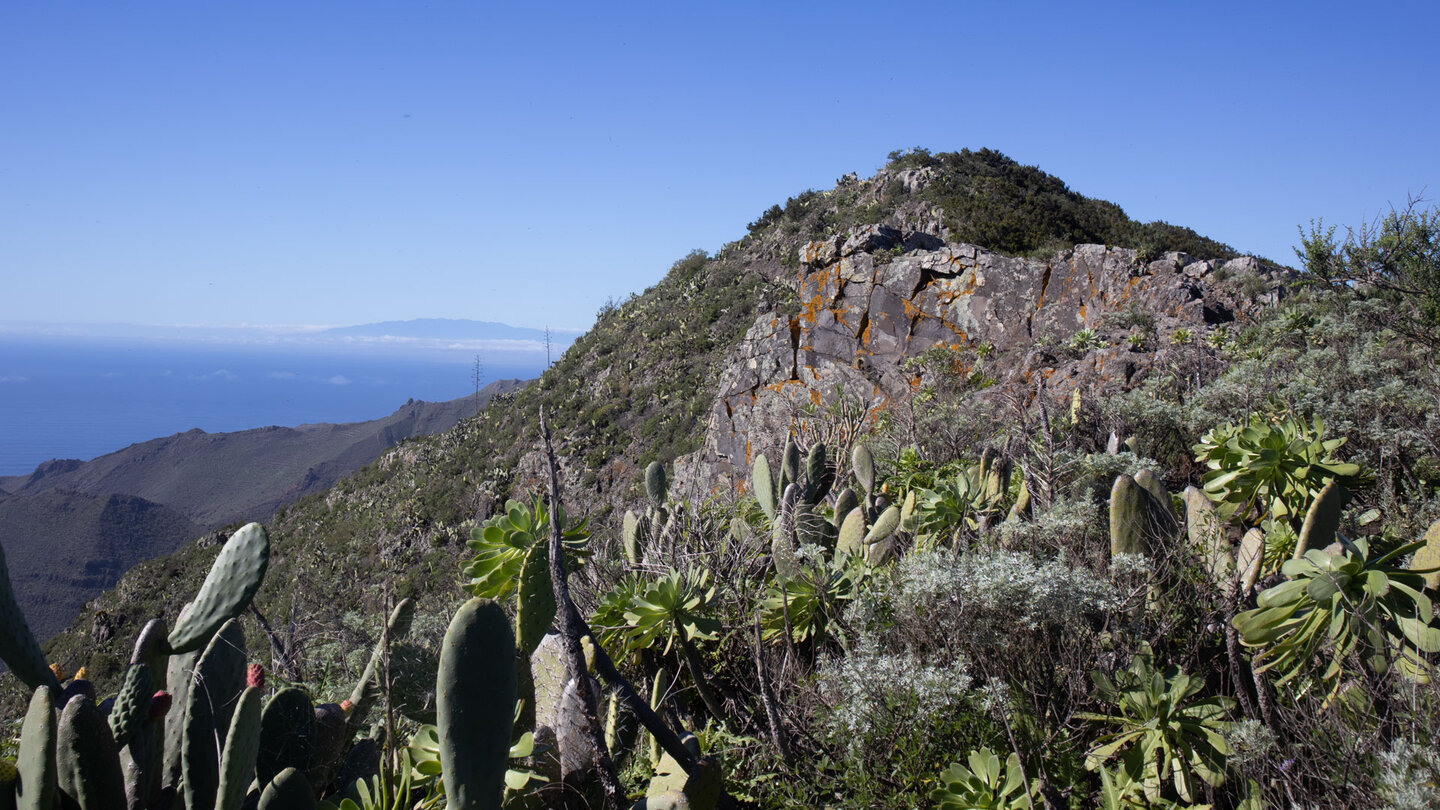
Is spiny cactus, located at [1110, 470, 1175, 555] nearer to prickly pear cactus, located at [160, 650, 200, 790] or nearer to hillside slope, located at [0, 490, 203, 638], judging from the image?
prickly pear cactus, located at [160, 650, 200, 790]

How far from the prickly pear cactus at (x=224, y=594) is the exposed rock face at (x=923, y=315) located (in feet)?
25.9

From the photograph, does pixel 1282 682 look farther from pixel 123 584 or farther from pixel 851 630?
pixel 123 584

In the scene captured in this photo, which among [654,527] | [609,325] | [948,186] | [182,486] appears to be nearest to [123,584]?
[609,325]

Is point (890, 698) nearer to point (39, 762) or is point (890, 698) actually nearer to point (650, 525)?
point (39, 762)

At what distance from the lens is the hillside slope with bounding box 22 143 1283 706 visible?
35.2ft

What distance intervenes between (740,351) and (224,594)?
11.3 metres

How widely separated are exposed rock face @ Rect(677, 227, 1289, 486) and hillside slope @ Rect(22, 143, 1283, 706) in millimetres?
36

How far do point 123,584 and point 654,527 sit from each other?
25877 mm

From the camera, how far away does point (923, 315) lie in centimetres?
1139

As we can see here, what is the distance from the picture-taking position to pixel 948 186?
2100cm

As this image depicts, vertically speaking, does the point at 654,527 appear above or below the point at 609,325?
below

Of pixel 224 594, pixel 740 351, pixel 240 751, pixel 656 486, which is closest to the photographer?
pixel 240 751

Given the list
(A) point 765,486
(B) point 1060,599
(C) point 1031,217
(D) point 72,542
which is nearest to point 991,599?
(B) point 1060,599

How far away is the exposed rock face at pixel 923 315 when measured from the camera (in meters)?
9.55
